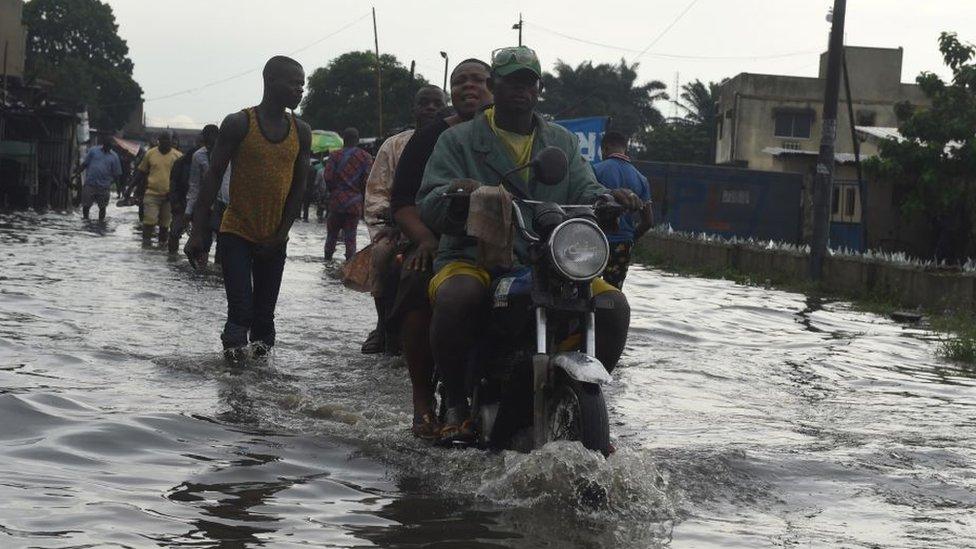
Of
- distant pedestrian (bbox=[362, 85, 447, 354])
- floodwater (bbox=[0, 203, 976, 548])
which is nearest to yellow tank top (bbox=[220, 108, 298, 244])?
distant pedestrian (bbox=[362, 85, 447, 354])

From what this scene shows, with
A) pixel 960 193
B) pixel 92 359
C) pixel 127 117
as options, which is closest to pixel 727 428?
pixel 92 359

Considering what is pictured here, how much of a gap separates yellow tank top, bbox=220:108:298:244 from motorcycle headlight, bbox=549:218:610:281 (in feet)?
11.4

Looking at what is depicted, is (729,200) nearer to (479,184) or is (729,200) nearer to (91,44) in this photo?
(479,184)

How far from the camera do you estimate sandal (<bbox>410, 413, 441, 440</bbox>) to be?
19.2 feet

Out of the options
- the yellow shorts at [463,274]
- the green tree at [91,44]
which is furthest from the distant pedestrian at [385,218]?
the green tree at [91,44]

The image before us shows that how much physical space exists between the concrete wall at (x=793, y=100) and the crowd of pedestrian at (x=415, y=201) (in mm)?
42816

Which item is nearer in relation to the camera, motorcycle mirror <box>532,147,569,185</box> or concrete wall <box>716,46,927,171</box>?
motorcycle mirror <box>532,147,569,185</box>

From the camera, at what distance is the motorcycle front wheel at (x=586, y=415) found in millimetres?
4723

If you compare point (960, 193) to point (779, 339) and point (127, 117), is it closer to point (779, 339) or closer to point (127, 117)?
point (779, 339)

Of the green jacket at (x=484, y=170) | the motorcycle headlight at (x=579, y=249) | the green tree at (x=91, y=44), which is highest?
the green tree at (x=91, y=44)

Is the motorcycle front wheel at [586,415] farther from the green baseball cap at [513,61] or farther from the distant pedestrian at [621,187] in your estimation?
the distant pedestrian at [621,187]

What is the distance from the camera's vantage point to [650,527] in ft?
15.3

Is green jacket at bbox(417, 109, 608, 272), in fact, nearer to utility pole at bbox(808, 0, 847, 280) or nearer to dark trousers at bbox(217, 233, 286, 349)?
dark trousers at bbox(217, 233, 286, 349)

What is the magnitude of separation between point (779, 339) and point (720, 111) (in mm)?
48550
